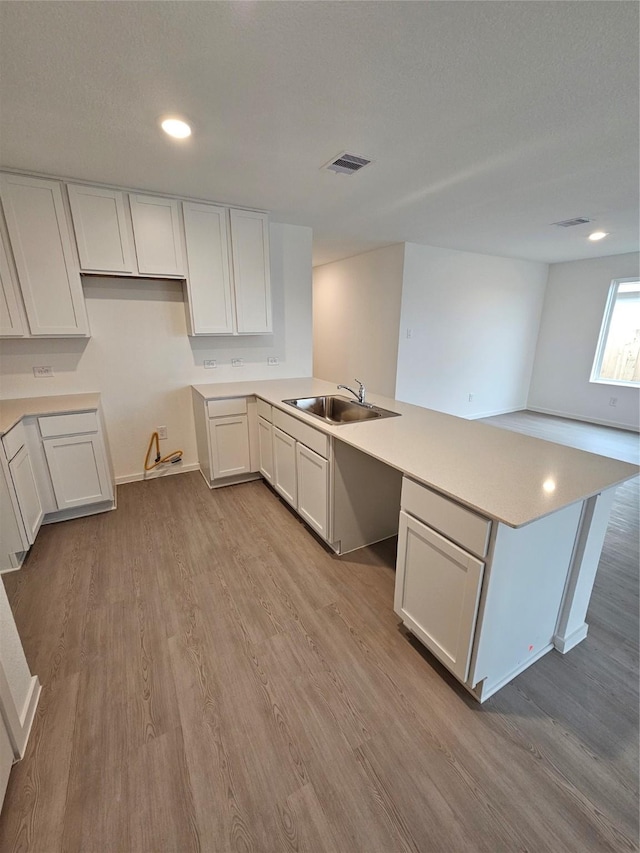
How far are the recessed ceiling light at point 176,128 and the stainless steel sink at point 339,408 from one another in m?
1.64

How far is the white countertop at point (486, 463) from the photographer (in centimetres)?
117

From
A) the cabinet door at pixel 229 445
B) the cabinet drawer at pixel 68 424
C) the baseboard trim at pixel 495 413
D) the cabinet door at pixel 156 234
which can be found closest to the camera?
the cabinet drawer at pixel 68 424

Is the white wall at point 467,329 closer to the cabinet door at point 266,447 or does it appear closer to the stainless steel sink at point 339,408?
the stainless steel sink at point 339,408

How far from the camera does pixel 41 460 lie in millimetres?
2402

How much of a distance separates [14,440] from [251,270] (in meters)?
2.17

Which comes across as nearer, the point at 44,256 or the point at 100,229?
the point at 44,256

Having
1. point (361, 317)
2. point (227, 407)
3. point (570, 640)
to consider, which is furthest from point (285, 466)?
point (361, 317)

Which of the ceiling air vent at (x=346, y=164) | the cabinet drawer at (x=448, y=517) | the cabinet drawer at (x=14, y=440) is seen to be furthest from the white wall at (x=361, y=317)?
the cabinet drawer at (x=14, y=440)

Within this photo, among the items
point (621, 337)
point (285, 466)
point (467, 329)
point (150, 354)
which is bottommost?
point (285, 466)

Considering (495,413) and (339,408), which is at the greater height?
(339,408)

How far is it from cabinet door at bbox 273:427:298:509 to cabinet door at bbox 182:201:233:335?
1.16m

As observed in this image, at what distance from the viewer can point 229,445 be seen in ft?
10.0

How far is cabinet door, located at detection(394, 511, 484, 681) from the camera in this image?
1240mm

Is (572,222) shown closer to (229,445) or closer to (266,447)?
(266,447)
